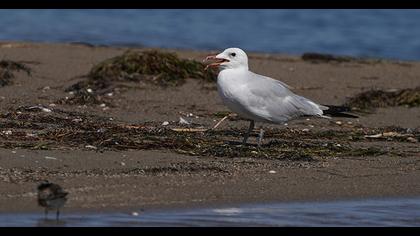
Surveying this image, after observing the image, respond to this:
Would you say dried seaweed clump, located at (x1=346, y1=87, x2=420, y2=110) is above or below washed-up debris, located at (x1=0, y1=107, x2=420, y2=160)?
above

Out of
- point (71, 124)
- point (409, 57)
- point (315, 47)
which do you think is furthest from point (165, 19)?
point (71, 124)

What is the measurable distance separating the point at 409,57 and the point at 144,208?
42.4 ft

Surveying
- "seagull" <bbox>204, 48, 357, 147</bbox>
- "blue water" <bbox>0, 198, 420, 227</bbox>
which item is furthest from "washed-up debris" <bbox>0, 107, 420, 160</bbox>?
"blue water" <bbox>0, 198, 420, 227</bbox>

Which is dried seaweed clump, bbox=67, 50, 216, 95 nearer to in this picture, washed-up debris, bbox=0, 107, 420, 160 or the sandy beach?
the sandy beach

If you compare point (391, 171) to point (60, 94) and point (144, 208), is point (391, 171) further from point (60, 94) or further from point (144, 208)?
point (60, 94)

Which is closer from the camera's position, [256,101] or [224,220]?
[224,220]

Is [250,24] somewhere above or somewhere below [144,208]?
above

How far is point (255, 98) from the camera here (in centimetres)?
988

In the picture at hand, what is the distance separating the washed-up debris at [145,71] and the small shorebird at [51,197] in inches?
222

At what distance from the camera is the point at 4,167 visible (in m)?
8.33

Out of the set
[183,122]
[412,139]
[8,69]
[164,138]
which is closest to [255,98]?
[164,138]

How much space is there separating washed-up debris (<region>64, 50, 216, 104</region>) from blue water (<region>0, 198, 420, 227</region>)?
516 centimetres

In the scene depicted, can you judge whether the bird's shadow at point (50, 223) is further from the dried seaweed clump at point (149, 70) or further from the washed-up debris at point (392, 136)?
the dried seaweed clump at point (149, 70)

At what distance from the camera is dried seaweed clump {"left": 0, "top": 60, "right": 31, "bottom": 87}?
1280cm
